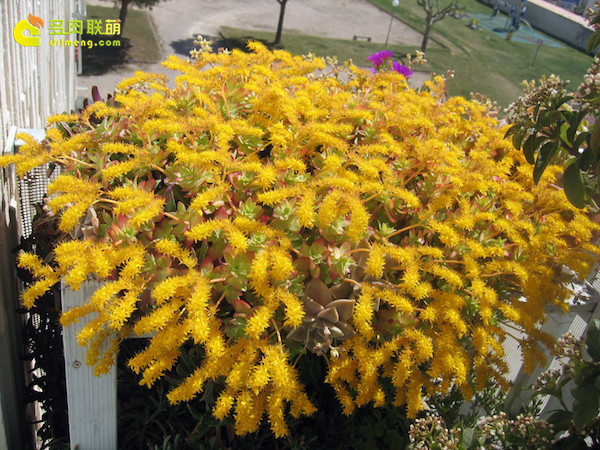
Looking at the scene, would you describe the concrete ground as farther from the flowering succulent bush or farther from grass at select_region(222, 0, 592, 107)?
the flowering succulent bush

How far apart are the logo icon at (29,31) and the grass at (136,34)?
1021 centimetres

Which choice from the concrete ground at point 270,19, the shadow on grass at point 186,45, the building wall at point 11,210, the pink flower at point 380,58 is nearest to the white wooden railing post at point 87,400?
the building wall at point 11,210

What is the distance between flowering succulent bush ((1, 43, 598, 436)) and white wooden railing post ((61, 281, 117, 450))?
0.08 m

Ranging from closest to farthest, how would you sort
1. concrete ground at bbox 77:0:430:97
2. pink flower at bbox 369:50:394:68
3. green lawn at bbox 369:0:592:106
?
pink flower at bbox 369:50:394:68, green lawn at bbox 369:0:592:106, concrete ground at bbox 77:0:430:97

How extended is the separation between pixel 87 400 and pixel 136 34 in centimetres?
1390

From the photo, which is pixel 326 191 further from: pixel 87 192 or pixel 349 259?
pixel 87 192

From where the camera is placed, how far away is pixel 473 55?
16.8m

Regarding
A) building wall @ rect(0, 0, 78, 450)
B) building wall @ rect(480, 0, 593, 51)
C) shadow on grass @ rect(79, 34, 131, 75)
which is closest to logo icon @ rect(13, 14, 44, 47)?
building wall @ rect(0, 0, 78, 450)

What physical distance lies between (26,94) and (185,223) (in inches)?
52.4

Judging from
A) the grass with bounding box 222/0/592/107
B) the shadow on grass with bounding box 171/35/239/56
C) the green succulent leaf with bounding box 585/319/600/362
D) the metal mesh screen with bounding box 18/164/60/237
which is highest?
the green succulent leaf with bounding box 585/319/600/362

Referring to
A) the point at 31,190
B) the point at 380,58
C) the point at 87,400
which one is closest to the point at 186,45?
the point at 380,58

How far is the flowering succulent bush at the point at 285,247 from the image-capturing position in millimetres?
1162

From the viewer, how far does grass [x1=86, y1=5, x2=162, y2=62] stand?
12.3 m

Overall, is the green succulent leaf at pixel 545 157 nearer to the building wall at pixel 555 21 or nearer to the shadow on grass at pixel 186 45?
the shadow on grass at pixel 186 45
